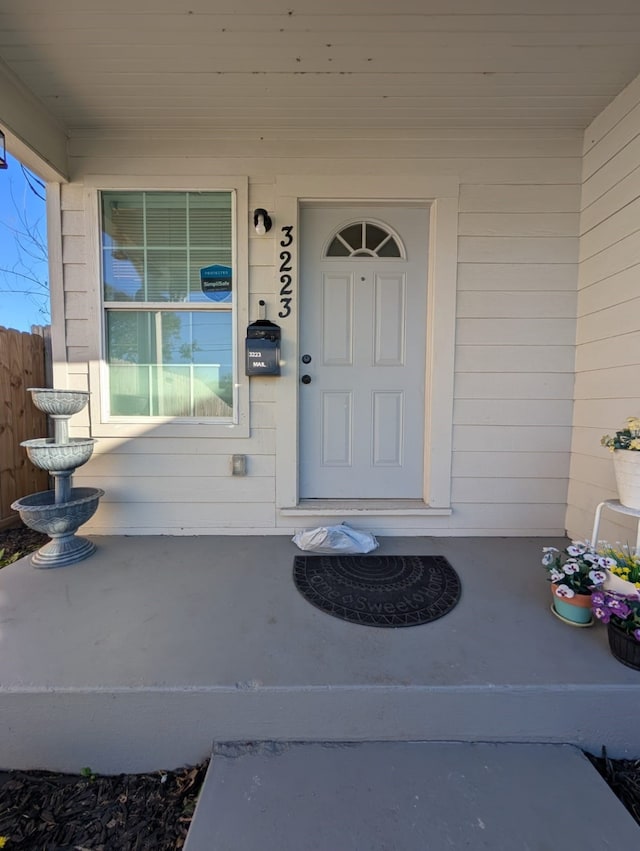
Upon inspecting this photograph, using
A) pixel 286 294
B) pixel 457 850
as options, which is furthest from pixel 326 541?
pixel 286 294

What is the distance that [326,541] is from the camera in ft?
7.08

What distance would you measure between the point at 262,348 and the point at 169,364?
2.14 feet

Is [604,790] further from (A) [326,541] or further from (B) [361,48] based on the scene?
(B) [361,48]

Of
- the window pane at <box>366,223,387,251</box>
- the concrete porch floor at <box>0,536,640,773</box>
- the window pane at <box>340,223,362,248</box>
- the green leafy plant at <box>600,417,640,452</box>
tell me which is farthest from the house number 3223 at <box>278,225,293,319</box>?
the green leafy plant at <box>600,417,640,452</box>

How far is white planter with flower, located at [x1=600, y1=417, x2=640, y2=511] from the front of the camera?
5.24 ft

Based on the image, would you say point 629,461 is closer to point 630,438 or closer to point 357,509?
point 630,438

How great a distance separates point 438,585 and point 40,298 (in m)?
4.82

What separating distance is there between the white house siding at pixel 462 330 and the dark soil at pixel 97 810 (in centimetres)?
130

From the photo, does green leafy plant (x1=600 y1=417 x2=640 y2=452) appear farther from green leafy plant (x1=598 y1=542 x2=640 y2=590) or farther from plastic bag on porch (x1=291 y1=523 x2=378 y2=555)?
plastic bag on porch (x1=291 y1=523 x2=378 y2=555)

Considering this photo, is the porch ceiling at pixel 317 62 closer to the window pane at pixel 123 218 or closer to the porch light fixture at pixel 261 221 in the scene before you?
the window pane at pixel 123 218

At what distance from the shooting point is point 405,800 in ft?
3.34

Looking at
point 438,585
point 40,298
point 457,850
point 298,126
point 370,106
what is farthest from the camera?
point 40,298

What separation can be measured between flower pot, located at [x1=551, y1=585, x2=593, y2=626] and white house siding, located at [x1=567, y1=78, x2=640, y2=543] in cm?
63

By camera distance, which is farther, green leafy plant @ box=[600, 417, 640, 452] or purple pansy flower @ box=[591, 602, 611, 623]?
green leafy plant @ box=[600, 417, 640, 452]
